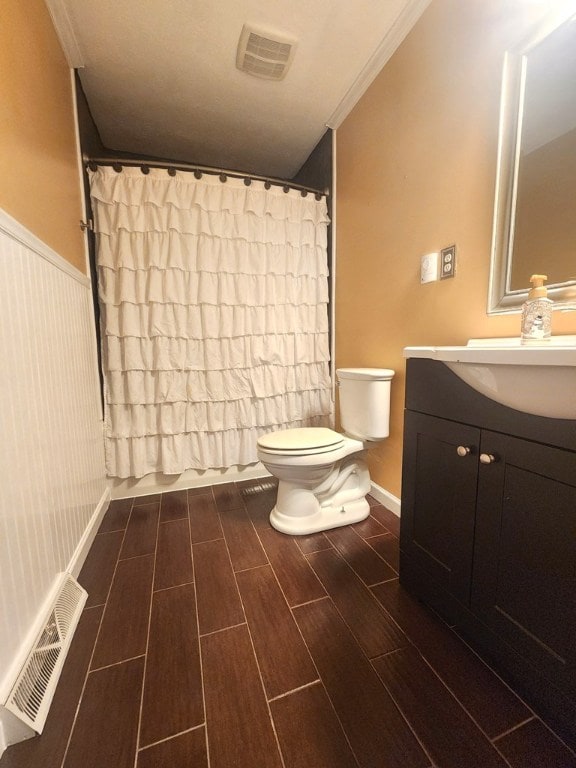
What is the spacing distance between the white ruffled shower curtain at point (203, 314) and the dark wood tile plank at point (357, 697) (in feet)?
3.82

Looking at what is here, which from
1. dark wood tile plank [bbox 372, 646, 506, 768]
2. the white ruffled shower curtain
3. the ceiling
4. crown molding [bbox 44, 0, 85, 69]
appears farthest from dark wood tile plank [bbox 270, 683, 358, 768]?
crown molding [bbox 44, 0, 85, 69]

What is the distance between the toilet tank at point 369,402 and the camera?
1477 mm

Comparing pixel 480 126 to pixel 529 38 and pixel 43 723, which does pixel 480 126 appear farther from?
pixel 43 723

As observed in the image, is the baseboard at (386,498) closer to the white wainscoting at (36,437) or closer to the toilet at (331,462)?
the toilet at (331,462)

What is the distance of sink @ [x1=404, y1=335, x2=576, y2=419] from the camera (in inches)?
22.6

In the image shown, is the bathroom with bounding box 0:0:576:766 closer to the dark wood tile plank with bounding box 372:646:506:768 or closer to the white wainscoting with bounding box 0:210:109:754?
the white wainscoting with bounding box 0:210:109:754

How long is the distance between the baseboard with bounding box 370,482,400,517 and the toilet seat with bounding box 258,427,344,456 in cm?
44

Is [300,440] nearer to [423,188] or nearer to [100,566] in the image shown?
[100,566]

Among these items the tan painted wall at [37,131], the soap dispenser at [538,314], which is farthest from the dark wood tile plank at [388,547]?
the tan painted wall at [37,131]

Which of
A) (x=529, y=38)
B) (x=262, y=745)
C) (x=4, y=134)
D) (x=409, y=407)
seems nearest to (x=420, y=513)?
(x=409, y=407)

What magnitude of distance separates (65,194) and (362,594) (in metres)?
1.99

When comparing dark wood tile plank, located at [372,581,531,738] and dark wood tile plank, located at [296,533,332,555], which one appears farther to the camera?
dark wood tile plank, located at [296,533,332,555]

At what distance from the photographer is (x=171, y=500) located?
1797 millimetres

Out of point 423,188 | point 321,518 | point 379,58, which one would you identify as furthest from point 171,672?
point 379,58
